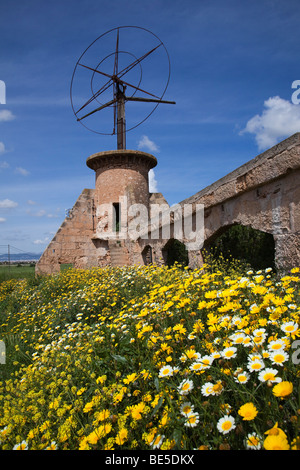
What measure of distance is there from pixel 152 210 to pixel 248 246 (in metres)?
8.44

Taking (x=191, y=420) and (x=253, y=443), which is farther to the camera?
(x=191, y=420)

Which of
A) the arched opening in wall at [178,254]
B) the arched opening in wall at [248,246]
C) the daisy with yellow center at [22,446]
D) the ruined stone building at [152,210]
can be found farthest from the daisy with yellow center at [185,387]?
the arched opening in wall at [178,254]

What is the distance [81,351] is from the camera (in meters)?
2.42

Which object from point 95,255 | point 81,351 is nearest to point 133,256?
point 95,255

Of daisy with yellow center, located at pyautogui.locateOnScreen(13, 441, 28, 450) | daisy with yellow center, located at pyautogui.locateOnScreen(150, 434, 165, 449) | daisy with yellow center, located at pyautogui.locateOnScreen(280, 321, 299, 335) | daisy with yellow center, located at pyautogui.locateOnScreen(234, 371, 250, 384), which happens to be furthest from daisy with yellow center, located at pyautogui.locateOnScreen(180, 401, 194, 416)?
daisy with yellow center, located at pyautogui.locateOnScreen(13, 441, 28, 450)

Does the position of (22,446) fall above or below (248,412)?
below

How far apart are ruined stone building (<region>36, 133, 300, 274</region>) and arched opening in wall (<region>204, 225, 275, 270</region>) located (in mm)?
1565

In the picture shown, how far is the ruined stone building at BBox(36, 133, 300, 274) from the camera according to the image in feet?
11.6

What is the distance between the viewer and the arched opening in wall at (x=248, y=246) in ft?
22.8

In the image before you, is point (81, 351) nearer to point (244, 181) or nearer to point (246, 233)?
point (244, 181)

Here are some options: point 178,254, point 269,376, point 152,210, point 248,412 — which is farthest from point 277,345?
point 152,210

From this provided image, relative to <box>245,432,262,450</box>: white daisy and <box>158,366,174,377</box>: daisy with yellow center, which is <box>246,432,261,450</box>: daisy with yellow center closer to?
<box>245,432,262,450</box>: white daisy

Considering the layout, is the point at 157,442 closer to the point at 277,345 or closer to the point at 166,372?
the point at 166,372

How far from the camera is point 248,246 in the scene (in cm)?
741
